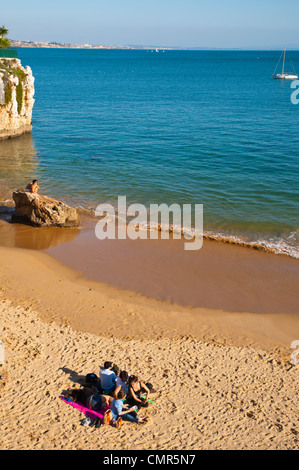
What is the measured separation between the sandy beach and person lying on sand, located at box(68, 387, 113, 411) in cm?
30

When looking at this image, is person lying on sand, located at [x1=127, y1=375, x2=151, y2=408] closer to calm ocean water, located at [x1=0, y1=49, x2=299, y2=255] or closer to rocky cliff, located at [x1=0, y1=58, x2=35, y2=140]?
calm ocean water, located at [x1=0, y1=49, x2=299, y2=255]

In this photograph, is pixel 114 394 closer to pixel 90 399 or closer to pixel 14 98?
pixel 90 399

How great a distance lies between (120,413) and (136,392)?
1.97 feet

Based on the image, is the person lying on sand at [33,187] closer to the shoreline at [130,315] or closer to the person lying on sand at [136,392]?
the shoreline at [130,315]

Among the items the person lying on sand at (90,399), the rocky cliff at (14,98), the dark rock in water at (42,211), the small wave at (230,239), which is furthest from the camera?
the rocky cliff at (14,98)

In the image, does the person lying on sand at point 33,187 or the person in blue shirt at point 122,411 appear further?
the person lying on sand at point 33,187

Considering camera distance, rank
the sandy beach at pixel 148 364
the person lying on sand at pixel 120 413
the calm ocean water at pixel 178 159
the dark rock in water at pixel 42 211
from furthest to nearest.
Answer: the calm ocean water at pixel 178 159 < the dark rock in water at pixel 42 211 < the person lying on sand at pixel 120 413 < the sandy beach at pixel 148 364

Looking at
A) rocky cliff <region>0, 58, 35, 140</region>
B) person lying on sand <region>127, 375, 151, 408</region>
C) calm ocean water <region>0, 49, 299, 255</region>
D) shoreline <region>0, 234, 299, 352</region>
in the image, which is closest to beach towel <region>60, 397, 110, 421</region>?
person lying on sand <region>127, 375, 151, 408</region>

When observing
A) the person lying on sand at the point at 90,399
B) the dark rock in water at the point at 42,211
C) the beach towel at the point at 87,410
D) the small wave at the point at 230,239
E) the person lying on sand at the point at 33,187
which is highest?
the person lying on sand at the point at 33,187

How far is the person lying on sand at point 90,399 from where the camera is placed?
867 cm

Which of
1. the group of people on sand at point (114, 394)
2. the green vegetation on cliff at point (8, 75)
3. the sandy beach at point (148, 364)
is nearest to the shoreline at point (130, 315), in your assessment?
the sandy beach at point (148, 364)

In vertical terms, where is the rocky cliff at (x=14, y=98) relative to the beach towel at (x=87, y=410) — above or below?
above

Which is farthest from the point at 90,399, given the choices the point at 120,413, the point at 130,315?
the point at 130,315
